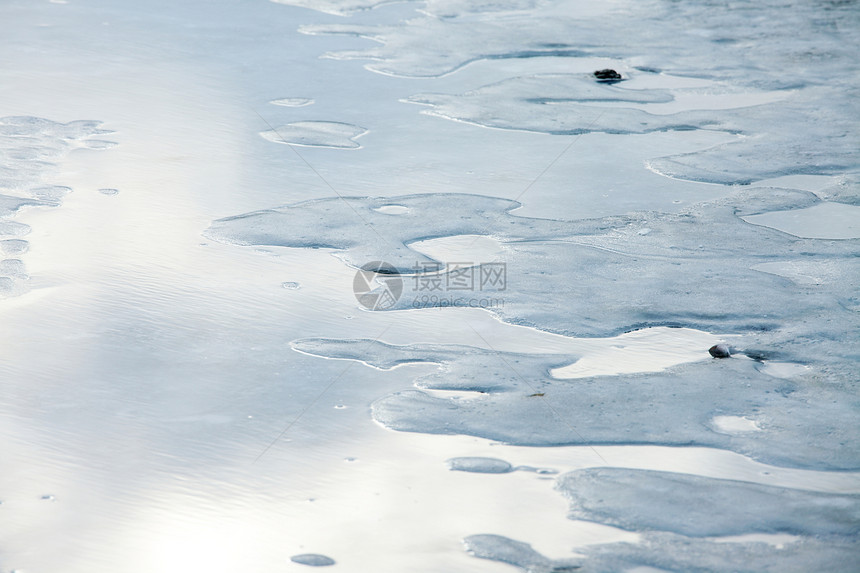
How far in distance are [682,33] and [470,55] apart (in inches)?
63.4

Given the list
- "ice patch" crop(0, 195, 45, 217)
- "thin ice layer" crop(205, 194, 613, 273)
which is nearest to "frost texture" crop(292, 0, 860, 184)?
"thin ice layer" crop(205, 194, 613, 273)

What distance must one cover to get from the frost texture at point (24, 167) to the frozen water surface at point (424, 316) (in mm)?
17

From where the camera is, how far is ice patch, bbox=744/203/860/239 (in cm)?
341

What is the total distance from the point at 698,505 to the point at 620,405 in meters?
0.41

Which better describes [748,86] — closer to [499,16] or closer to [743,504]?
[499,16]

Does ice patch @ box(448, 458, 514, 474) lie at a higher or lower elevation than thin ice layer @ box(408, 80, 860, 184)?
lower

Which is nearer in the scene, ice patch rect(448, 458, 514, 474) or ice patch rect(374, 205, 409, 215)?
ice patch rect(448, 458, 514, 474)

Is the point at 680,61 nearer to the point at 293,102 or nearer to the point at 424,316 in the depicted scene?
the point at 293,102

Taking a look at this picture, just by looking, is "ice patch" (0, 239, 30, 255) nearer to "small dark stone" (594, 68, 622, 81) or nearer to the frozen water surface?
the frozen water surface

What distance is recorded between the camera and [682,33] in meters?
6.28

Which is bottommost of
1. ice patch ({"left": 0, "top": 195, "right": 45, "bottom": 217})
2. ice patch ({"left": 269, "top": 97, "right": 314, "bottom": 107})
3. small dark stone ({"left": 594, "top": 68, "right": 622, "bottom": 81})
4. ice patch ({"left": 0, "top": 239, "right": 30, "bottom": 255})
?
ice patch ({"left": 0, "top": 239, "right": 30, "bottom": 255})

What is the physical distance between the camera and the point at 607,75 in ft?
17.3

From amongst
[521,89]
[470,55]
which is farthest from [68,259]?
[470,55]

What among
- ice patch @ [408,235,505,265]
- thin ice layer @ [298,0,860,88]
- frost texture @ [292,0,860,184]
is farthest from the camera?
thin ice layer @ [298,0,860,88]
